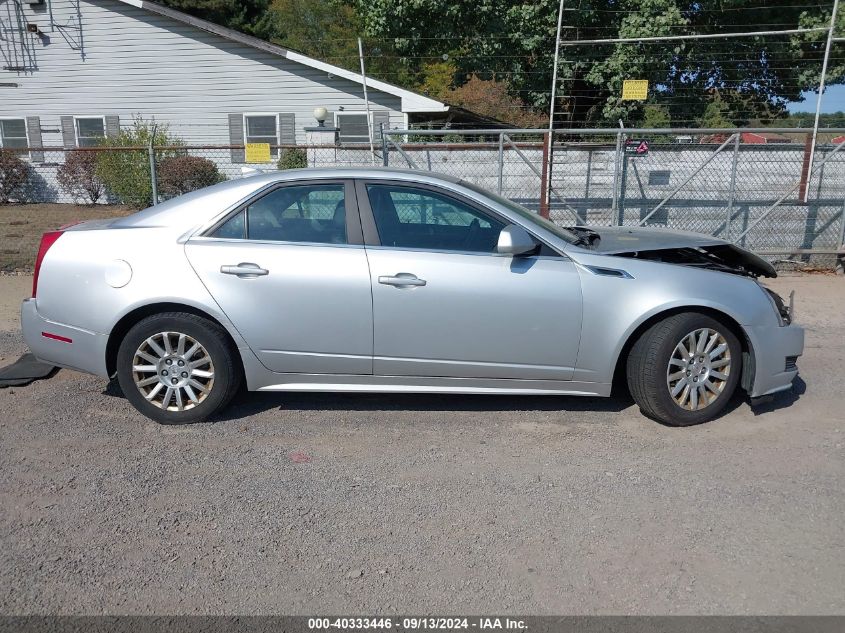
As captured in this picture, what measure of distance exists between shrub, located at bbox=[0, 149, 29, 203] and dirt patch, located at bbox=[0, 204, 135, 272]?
17.4 inches

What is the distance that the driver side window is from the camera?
14.8 feet

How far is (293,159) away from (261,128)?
6135 millimetres

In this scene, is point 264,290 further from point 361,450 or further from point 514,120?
point 514,120

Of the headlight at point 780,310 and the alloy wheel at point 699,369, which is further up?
the headlight at point 780,310

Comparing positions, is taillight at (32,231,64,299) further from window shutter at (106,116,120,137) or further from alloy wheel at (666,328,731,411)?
window shutter at (106,116,120,137)

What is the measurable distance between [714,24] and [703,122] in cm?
217

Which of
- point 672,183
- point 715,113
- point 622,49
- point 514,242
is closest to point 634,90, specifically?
point 672,183

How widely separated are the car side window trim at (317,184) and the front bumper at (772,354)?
8.37 ft

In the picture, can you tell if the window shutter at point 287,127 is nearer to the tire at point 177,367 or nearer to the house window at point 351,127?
the house window at point 351,127

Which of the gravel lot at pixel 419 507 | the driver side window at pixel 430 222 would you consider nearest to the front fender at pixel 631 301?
the gravel lot at pixel 419 507

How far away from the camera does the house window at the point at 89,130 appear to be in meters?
19.3

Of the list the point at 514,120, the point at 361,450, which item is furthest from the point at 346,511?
the point at 514,120

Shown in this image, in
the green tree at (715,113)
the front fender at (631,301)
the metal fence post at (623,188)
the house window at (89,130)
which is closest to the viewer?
the front fender at (631,301)

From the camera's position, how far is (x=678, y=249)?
4797mm
